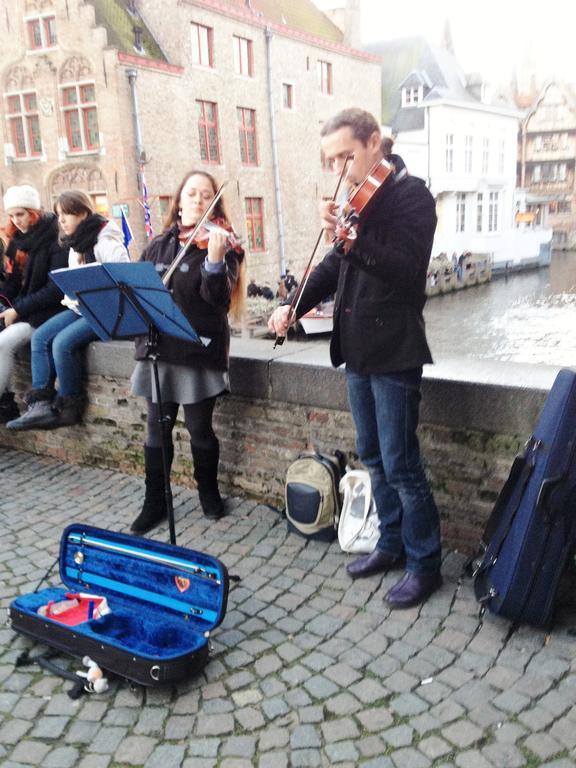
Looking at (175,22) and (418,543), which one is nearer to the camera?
(418,543)

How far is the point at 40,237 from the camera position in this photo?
15.0 feet

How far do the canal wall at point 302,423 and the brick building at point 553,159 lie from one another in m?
51.2

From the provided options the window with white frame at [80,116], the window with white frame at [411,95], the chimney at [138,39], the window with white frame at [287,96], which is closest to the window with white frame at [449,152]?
the window with white frame at [411,95]

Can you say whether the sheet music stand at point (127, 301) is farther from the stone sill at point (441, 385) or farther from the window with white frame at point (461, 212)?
the window with white frame at point (461, 212)

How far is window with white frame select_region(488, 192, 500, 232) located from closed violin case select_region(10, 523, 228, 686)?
38.3 metres

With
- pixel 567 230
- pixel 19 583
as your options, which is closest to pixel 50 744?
pixel 19 583

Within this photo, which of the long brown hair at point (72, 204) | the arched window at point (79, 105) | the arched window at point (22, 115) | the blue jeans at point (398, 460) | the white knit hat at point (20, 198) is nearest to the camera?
the blue jeans at point (398, 460)

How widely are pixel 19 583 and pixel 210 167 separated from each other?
22.5 metres

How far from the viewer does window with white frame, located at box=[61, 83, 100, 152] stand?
2052 cm

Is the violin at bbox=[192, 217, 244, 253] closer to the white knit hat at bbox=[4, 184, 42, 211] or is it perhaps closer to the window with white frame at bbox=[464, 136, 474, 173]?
the white knit hat at bbox=[4, 184, 42, 211]

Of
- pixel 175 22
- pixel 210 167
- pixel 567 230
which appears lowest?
pixel 567 230

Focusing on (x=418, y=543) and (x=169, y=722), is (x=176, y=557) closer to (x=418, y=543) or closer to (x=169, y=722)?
(x=169, y=722)

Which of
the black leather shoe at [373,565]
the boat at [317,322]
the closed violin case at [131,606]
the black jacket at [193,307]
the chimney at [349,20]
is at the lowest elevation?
the boat at [317,322]

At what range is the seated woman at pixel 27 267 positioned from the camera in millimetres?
4574
